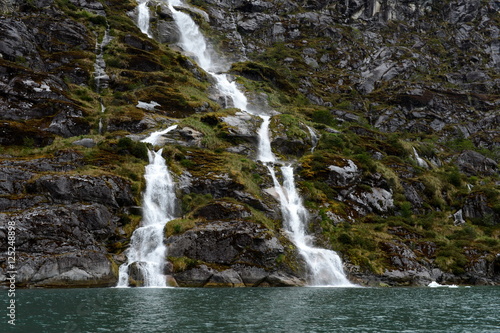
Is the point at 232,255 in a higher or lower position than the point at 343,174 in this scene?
lower

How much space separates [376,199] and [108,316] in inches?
1443

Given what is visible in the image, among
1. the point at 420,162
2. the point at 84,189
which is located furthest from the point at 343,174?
the point at 84,189

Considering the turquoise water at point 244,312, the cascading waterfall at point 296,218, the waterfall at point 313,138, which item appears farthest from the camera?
the waterfall at point 313,138

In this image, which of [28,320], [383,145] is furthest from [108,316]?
[383,145]

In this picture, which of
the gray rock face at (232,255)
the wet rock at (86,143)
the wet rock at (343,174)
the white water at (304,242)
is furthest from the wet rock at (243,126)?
the gray rock face at (232,255)

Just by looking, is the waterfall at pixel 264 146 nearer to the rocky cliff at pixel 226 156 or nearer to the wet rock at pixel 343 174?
the rocky cliff at pixel 226 156

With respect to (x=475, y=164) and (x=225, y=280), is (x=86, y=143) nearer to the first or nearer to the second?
(x=225, y=280)

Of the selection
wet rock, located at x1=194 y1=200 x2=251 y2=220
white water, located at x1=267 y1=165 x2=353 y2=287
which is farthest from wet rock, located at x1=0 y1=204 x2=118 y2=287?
Result: white water, located at x1=267 y1=165 x2=353 y2=287

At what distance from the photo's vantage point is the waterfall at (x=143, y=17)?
93562 mm

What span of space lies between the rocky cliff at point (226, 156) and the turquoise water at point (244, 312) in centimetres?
729

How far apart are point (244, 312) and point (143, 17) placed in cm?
9454

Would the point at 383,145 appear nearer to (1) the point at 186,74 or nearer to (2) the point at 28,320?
(1) the point at 186,74

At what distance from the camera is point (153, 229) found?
33.4 metres

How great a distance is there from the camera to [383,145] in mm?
63000
